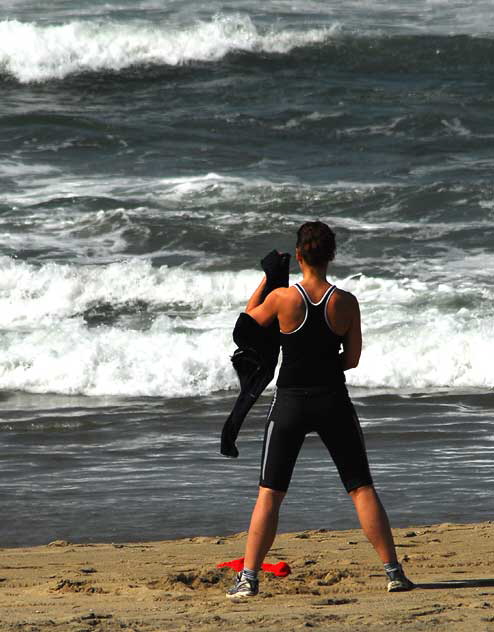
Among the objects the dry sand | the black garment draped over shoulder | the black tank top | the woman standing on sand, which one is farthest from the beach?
the black tank top

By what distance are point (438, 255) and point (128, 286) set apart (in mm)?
4175

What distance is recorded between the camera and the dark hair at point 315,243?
4809 millimetres

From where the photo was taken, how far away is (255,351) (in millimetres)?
4973

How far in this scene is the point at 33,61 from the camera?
2669 cm

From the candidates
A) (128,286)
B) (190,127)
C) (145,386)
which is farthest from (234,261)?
(190,127)

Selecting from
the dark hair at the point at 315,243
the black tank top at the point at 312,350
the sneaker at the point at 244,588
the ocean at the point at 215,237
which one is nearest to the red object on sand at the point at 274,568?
the sneaker at the point at 244,588

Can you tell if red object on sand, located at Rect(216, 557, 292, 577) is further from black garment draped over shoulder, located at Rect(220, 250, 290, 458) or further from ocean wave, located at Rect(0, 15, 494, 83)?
ocean wave, located at Rect(0, 15, 494, 83)

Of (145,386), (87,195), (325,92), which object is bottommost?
(145,386)

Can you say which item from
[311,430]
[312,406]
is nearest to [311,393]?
[312,406]

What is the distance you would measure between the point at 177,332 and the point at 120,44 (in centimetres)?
1599

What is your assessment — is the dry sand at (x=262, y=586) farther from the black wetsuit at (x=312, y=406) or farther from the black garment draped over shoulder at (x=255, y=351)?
the black garment draped over shoulder at (x=255, y=351)

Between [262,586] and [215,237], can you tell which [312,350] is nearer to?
[262,586]

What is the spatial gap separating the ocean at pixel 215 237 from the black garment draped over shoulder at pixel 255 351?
75.4 inches

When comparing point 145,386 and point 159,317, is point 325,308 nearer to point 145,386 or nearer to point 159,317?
point 145,386
